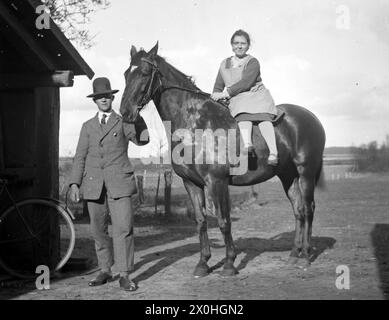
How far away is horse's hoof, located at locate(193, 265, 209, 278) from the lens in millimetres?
7488

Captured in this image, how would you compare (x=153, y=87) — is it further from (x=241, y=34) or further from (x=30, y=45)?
(x=30, y=45)

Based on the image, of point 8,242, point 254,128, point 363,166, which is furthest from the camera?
point 363,166

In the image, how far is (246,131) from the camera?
7852 millimetres

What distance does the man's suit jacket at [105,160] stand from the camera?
21.7ft

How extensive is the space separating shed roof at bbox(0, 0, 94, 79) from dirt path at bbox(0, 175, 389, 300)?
2.90 m

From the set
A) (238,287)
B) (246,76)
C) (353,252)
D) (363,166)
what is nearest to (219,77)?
(246,76)

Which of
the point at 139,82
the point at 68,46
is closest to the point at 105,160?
the point at 139,82

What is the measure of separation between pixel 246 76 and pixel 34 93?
2904mm

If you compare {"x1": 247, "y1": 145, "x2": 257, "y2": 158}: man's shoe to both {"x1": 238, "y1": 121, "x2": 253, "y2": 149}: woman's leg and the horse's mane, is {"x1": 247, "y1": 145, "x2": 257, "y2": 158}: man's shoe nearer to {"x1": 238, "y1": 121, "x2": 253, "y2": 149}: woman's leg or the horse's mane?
{"x1": 238, "y1": 121, "x2": 253, "y2": 149}: woman's leg

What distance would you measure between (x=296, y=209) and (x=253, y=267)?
56.7 inches

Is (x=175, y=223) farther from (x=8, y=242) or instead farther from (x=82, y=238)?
(x=8, y=242)

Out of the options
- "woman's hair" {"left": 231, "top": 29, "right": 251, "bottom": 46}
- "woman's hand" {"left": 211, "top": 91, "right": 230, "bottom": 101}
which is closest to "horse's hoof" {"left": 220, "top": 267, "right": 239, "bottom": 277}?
"woman's hand" {"left": 211, "top": 91, "right": 230, "bottom": 101}

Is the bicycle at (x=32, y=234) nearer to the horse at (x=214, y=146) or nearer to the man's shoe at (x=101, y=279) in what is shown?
the man's shoe at (x=101, y=279)
